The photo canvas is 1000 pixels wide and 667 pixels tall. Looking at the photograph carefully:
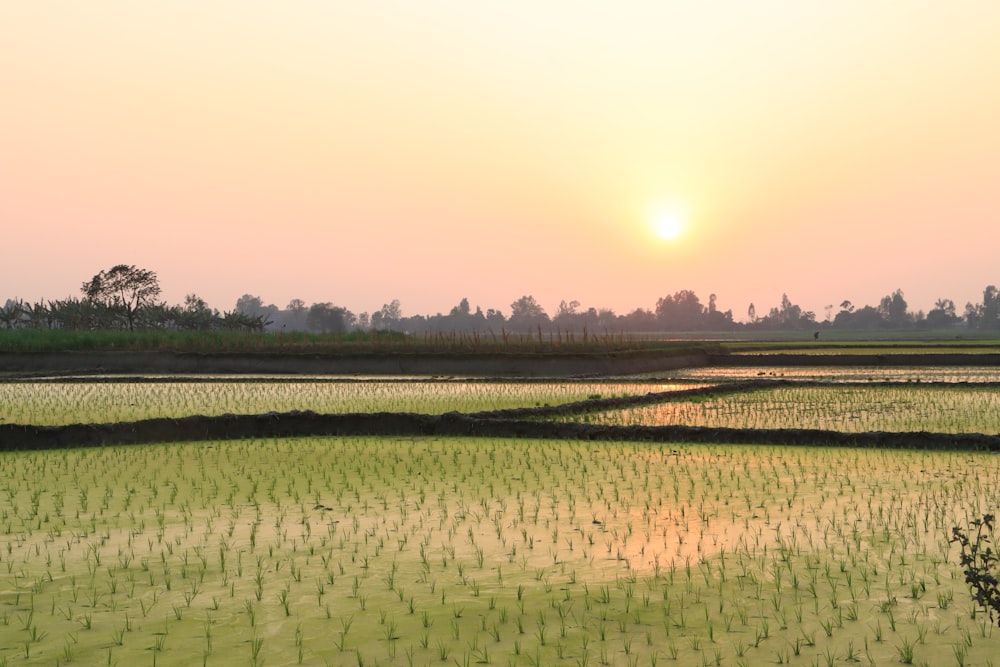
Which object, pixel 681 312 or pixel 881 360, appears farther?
pixel 681 312

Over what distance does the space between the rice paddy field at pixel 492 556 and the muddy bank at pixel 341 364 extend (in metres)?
19.0

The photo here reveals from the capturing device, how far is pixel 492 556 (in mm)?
6324

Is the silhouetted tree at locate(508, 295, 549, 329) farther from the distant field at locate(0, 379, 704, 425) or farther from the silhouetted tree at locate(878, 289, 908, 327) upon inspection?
the distant field at locate(0, 379, 704, 425)

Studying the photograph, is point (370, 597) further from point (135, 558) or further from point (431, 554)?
point (135, 558)

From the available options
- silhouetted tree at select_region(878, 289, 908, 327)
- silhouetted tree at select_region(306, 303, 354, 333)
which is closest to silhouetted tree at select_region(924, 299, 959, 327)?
→ silhouetted tree at select_region(878, 289, 908, 327)

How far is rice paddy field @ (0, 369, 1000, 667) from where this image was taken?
4641 mm

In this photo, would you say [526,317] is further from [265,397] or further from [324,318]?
[265,397]

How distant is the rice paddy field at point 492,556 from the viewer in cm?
464

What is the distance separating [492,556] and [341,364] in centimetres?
2740

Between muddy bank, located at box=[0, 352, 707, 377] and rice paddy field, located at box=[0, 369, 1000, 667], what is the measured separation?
62.5 ft

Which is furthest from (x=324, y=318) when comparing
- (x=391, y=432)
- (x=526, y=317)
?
(x=391, y=432)

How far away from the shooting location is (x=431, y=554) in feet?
21.0

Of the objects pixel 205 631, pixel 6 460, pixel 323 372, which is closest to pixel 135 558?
pixel 205 631

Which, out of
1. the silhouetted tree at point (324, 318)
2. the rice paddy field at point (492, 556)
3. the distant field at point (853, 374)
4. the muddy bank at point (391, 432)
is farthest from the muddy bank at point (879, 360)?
the silhouetted tree at point (324, 318)
